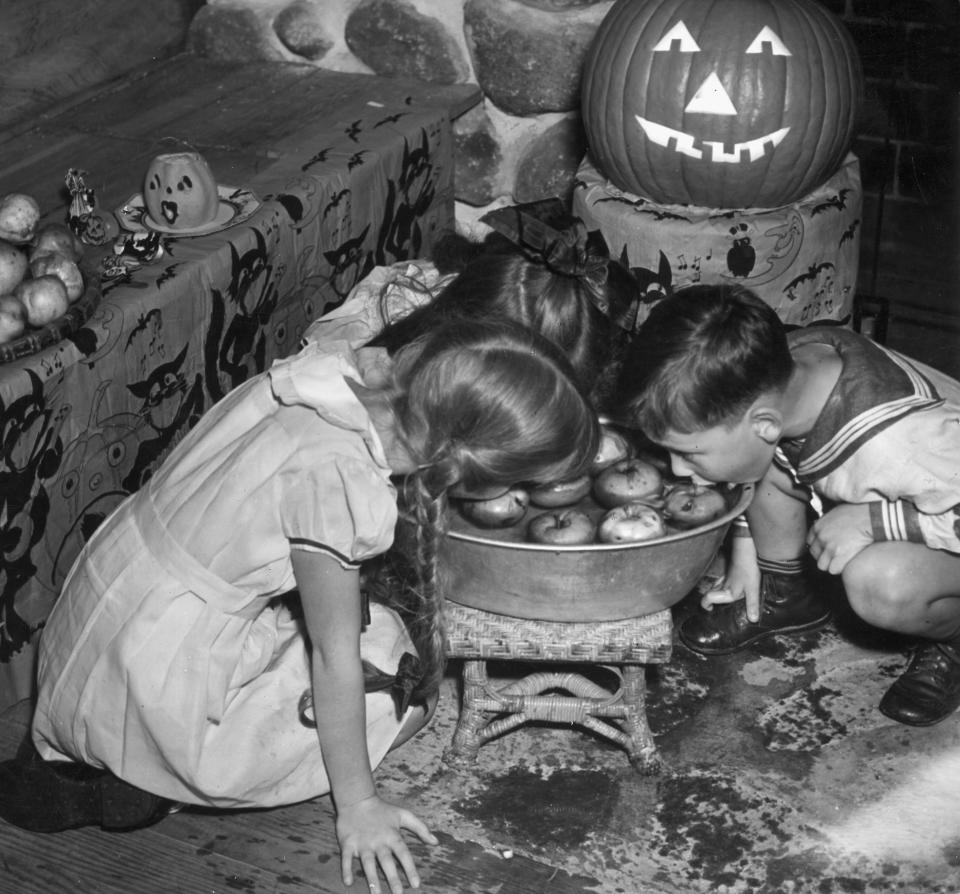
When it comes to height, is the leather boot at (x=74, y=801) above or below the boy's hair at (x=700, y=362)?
below

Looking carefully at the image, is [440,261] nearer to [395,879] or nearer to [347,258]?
[347,258]

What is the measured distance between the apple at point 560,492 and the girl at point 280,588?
22 cm

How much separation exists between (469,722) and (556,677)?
0.15 meters

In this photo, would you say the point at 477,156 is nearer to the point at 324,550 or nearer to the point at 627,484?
the point at 627,484

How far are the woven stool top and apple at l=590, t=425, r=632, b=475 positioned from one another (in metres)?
0.28

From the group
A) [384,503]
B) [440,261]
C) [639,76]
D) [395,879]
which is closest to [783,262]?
[639,76]


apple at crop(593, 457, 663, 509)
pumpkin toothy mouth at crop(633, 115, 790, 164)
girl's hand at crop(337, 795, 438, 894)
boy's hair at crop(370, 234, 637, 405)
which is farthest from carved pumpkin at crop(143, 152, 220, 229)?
girl's hand at crop(337, 795, 438, 894)

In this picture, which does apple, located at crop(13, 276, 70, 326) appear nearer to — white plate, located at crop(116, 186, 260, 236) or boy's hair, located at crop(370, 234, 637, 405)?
white plate, located at crop(116, 186, 260, 236)

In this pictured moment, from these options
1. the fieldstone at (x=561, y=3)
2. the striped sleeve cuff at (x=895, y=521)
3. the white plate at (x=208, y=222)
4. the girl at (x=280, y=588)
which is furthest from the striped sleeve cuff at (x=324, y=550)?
the fieldstone at (x=561, y=3)

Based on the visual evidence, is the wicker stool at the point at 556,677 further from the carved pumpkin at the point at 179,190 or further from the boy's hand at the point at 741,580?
the carved pumpkin at the point at 179,190

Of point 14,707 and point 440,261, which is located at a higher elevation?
point 440,261

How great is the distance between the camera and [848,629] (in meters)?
2.34

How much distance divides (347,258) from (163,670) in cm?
135

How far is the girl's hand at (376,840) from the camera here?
176 centimetres
